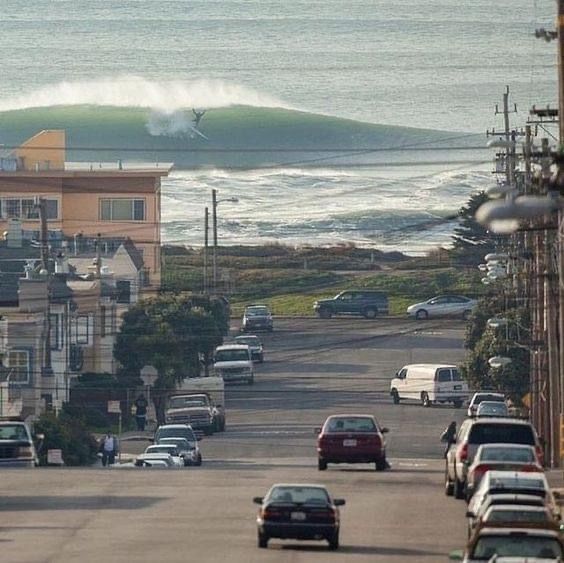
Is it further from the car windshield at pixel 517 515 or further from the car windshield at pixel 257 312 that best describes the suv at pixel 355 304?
the car windshield at pixel 517 515

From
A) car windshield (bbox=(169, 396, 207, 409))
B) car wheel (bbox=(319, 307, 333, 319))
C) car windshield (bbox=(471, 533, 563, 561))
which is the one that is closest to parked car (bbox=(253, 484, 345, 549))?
car windshield (bbox=(471, 533, 563, 561))

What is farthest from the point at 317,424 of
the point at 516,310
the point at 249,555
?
the point at 249,555

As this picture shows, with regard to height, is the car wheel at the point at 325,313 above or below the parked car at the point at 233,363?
above

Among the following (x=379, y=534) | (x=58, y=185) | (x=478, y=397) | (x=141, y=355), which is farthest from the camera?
(x=58, y=185)

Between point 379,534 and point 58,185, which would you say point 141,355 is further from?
point 379,534

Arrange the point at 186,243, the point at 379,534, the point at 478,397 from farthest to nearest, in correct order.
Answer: the point at 186,243 < the point at 478,397 < the point at 379,534

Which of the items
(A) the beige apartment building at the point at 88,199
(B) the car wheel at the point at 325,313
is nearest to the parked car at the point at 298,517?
(B) the car wheel at the point at 325,313

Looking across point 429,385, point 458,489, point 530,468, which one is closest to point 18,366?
point 429,385
